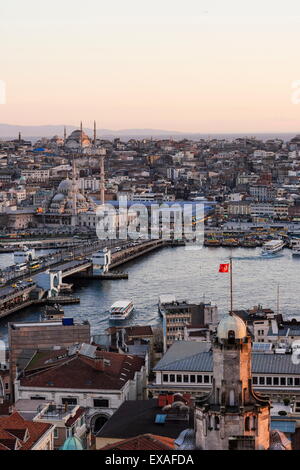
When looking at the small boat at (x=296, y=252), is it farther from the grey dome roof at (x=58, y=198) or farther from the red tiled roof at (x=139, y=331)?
the red tiled roof at (x=139, y=331)

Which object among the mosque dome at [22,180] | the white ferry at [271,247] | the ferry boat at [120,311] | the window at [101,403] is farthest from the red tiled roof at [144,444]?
the mosque dome at [22,180]

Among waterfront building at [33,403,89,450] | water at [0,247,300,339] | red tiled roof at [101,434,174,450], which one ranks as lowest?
water at [0,247,300,339]

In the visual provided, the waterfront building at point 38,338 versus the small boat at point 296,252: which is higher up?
the waterfront building at point 38,338

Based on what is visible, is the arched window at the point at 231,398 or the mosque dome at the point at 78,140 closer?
the arched window at the point at 231,398

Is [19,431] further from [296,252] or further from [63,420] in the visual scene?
[296,252]

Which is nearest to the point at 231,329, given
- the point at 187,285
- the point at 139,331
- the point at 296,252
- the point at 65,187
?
the point at 139,331

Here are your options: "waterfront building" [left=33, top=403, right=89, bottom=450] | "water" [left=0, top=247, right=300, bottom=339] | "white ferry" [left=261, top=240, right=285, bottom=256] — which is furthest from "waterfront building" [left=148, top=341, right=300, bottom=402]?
"white ferry" [left=261, top=240, right=285, bottom=256]

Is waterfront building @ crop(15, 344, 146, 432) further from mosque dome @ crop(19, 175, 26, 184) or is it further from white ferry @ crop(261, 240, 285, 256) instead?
mosque dome @ crop(19, 175, 26, 184)
